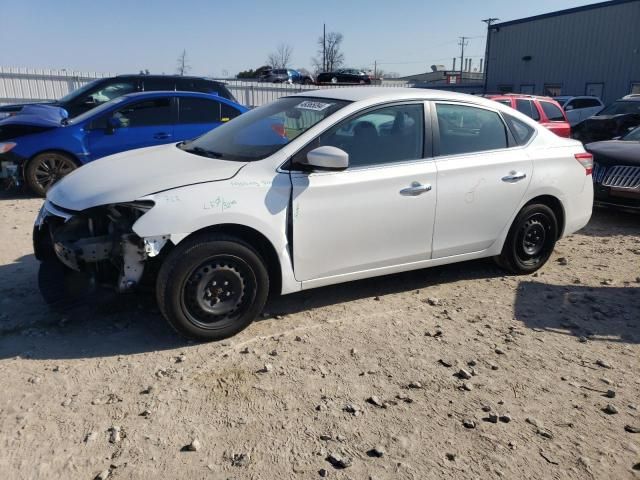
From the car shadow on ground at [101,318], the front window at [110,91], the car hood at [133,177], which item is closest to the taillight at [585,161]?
the car shadow on ground at [101,318]

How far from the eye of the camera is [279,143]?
12.9ft

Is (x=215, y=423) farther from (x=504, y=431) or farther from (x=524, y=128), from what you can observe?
(x=524, y=128)

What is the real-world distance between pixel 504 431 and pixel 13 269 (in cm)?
440

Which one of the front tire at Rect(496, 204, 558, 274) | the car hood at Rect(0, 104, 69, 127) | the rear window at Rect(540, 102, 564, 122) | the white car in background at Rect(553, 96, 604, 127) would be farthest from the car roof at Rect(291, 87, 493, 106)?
the white car in background at Rect(553, 96, 604, 127)

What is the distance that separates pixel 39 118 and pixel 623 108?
15184 mm

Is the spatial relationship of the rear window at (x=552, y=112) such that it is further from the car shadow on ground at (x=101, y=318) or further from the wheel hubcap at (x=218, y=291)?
the wheel hubcap at (x=218, y=291)

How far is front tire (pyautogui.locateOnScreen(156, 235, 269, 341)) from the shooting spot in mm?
3479

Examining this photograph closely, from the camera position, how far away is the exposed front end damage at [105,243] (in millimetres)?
3434

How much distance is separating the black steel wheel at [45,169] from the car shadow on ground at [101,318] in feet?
10.6

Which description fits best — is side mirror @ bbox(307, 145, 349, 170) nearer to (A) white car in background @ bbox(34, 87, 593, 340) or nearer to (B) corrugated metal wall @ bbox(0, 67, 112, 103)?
(A) white car in background @ bbox(34, 87, 593, 340)

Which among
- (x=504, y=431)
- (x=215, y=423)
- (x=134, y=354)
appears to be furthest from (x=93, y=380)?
(x=504, y=431)

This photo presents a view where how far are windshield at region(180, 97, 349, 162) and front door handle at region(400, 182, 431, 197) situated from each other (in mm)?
807

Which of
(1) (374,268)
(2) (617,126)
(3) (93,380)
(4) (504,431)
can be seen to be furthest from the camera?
(2) (617,126)

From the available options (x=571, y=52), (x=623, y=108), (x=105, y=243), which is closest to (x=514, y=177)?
(x=105, y=243)
